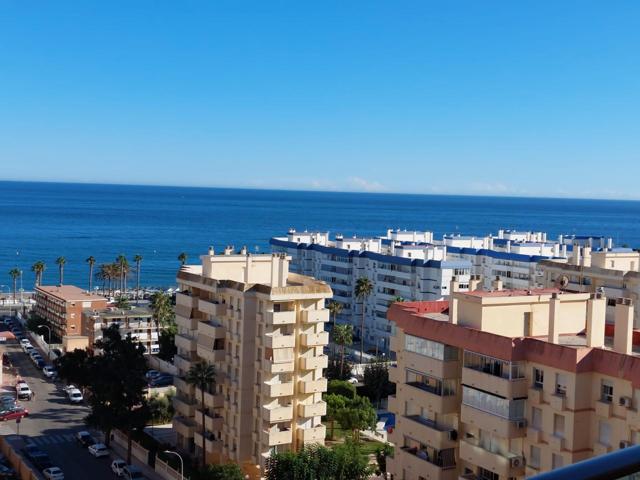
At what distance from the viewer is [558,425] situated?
26.0m

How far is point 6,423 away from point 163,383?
13.5 metres

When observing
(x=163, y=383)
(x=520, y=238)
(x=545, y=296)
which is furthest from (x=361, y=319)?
(x=545, y=296)

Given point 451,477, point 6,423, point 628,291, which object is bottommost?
point 6,423

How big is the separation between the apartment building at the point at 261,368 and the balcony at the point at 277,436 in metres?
0.05

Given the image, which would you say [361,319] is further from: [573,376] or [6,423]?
[573,376]

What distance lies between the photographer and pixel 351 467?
36.3m

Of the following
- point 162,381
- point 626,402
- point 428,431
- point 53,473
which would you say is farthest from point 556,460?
point 162,381

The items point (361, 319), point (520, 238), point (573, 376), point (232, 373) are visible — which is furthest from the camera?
point (520, 238)

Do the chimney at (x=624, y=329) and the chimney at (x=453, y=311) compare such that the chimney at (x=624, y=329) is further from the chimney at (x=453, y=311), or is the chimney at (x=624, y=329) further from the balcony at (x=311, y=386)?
the balcony at (x=311, y=386)

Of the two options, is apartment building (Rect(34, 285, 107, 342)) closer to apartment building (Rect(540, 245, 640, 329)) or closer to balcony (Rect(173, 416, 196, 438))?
balcony (Rect(173, 416, 196, 438))

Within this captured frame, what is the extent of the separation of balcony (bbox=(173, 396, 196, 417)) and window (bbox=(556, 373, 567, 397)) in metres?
24.0

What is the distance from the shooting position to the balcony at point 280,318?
1574 inches

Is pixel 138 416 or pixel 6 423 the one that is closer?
pixel 138 416

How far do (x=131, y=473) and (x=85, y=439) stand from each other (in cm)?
662
